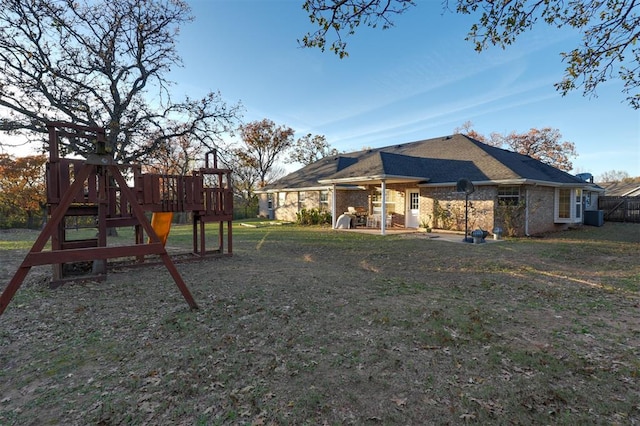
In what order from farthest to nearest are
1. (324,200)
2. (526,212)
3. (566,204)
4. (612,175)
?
(612,175), (324,200), (566,204), (526,212)

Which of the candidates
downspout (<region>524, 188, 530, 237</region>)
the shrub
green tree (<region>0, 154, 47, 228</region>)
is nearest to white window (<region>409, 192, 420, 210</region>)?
downspout (<region>524, 188, 530, 237</region>)

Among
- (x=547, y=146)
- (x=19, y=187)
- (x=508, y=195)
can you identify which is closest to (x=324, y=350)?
(x=508, y=195)

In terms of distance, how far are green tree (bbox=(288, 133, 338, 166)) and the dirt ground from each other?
33715 millimetres

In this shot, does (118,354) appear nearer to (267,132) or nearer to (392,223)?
(392,223)

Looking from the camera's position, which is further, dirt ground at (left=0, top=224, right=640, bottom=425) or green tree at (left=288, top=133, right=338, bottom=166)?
green tree at (left=288, top=133, right=338, bottom=166)

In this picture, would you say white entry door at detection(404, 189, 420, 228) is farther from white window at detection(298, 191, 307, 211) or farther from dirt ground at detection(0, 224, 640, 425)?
dirt ground at detection(0, 224, 640, 425)

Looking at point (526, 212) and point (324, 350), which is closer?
point (324, 350)

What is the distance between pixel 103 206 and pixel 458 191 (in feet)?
42.7

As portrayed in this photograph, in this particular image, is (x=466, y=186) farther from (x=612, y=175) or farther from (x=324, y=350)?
(x=612, y=175)

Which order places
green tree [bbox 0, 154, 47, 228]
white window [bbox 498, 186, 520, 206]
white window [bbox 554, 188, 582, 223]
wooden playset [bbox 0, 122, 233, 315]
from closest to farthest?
wooden playset [bbox 0, 122, 233, 315]
white window [bbox 498, 186, 520, 206]
white window [bbox 554, 188, 582, 223]
green tree [bbox 0, 154, 47, 228]

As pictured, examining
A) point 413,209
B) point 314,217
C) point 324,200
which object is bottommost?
point 314,217

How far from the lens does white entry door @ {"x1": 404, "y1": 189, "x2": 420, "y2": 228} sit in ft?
55.2

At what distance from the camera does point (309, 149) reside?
130 ft

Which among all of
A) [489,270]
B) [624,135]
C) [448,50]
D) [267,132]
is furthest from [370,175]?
[267,132]
